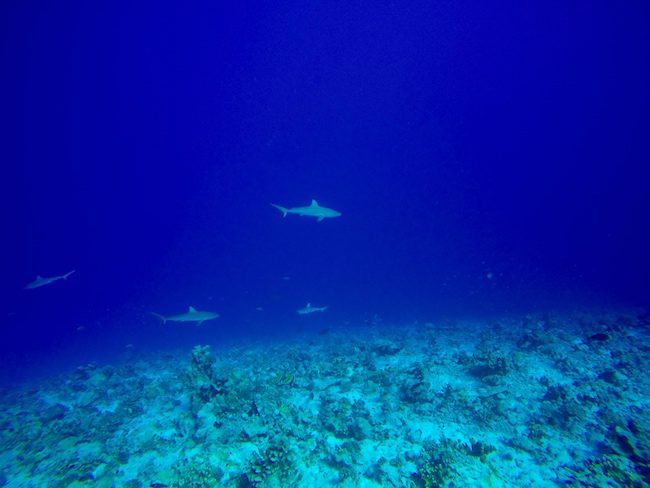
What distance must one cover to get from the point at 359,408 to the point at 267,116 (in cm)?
19166

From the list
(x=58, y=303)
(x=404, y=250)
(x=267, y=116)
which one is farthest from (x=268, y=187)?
(x=58, y=303)

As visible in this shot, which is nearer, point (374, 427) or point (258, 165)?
point (374, 427)

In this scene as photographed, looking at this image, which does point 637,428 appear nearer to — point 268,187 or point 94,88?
point 94,88

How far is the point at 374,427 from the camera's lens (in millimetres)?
6891

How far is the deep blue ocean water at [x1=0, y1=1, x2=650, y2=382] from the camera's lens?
230 feet

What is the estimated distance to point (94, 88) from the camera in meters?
108

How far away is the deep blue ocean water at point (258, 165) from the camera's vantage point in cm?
7012

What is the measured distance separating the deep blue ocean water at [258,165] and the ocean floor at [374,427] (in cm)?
2963

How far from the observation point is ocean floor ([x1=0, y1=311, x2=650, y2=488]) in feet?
18.9

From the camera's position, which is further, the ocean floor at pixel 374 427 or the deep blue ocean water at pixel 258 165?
the deep blue ocean water at pixel 258 165

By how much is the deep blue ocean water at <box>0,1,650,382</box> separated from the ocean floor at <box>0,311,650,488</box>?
2963 cm

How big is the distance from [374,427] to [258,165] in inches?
8040

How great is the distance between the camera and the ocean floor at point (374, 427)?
226 inches

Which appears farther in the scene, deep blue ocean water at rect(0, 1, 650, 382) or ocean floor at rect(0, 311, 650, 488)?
deep blue ocean water at rect(0, 1, 650, 382)
